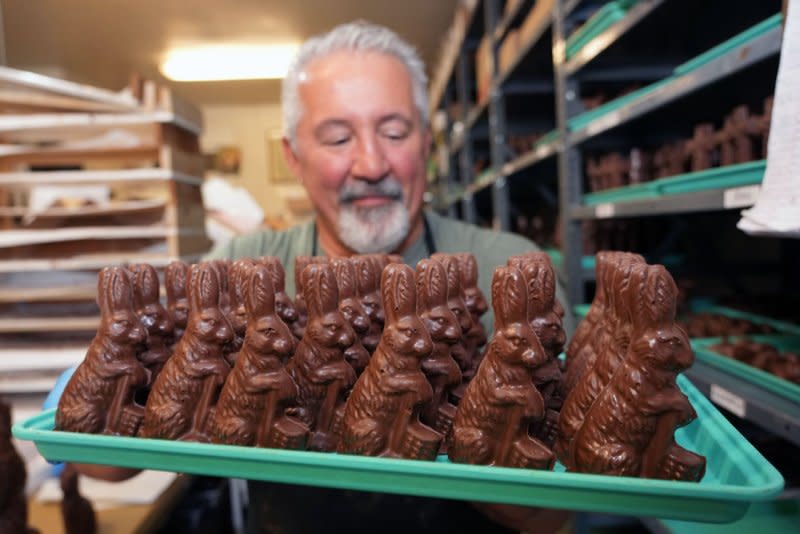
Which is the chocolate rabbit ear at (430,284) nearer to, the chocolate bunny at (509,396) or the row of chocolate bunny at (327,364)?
the row of chocolate bunny at (327,364)

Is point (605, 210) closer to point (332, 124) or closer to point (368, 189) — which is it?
point (368, 189)

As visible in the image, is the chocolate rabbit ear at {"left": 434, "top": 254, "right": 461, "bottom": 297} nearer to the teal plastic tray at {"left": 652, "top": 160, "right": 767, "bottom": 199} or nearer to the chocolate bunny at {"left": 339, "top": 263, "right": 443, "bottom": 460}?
the chocolate bunny at {"left": 339, "top": 263, "right": 443, "bottom": 460}

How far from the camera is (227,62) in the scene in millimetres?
5648

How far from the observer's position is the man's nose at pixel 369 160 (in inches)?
67.2

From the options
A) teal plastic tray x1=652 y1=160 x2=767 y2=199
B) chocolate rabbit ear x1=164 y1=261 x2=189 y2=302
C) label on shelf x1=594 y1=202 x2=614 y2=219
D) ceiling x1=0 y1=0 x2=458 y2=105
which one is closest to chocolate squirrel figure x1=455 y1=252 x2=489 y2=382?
chocolate rabbit ear x1=164 y1=261 x2=189 y2=302

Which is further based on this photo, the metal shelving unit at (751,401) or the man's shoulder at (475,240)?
the man's shoulder at (475,240)

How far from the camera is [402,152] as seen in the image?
5.77 ft

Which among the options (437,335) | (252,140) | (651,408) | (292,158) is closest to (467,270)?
(437,335)

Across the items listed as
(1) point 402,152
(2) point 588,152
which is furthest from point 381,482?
(2) point 588,152

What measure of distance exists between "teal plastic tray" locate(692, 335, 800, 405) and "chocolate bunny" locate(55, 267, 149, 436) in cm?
147

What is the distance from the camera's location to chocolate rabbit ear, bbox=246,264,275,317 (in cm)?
95

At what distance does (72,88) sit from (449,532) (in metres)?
2.02

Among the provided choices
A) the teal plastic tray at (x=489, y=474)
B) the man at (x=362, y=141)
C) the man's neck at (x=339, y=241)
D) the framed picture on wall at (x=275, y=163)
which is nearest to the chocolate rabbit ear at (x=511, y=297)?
the teal plastic tray at (x=489, y=474)

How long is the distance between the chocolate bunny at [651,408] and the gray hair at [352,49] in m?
1.22
